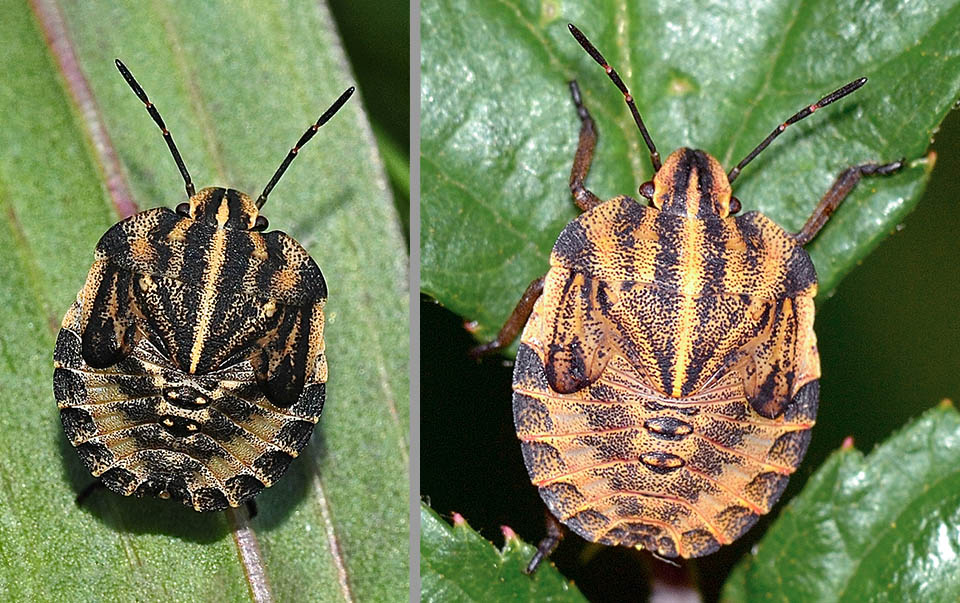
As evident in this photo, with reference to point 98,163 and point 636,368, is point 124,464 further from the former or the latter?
point 636,368

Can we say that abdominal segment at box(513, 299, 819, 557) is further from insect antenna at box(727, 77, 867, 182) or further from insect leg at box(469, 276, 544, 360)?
insect antenna at box(727, 77, 867, 182)

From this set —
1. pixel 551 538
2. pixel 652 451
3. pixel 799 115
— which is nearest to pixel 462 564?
pixel 551 538

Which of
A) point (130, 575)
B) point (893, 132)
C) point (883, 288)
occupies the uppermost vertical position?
point (893, 132)

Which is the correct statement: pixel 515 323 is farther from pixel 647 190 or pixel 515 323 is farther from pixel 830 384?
pixel 830 384

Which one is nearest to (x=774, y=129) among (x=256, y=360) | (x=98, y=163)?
(x=256, y=360)

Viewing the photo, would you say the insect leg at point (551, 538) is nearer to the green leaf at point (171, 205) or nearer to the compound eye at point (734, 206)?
the green leaf at point (171, 205)

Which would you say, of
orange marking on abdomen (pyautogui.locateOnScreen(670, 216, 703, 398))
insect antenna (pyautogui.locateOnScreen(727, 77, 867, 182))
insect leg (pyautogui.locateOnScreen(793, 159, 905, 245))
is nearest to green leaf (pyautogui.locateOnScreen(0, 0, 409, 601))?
orange marking on abdomen (pyautogui.locateOnScreen(670, 216, 703, 398))
